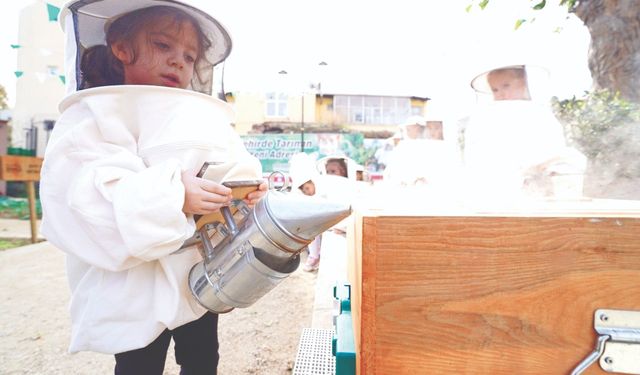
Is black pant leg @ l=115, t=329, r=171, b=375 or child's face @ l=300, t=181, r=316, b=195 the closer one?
black pant leg @ l=115, t=329, r=171, b=375

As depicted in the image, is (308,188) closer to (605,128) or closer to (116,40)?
A: (605,128)

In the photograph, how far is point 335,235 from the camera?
5047 mm

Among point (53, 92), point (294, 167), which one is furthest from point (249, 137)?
point (294, 167)

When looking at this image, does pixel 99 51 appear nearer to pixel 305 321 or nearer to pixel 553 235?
pixel 553 235

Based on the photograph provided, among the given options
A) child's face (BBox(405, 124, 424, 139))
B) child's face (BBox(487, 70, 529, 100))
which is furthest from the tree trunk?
child's face (BBox(405, 124, 424, 139))

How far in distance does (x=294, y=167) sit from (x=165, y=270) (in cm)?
454

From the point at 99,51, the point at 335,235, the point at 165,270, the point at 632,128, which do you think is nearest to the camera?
the point at 165,270

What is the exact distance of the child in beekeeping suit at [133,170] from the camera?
2.91 feet

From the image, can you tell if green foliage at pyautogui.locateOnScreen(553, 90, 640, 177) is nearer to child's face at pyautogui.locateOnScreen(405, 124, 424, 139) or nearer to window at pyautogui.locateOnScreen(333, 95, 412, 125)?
child's face at pyautogui.locateOnScreen(405, 124, 424, 139)

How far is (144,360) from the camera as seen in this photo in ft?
3.89

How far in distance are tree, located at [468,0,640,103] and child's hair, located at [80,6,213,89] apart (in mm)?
2478

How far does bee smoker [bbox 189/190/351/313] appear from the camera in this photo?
91cm

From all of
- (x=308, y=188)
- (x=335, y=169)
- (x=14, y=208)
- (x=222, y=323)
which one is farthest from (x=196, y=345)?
(x=14, y=208)

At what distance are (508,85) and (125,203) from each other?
2405 millimetres
